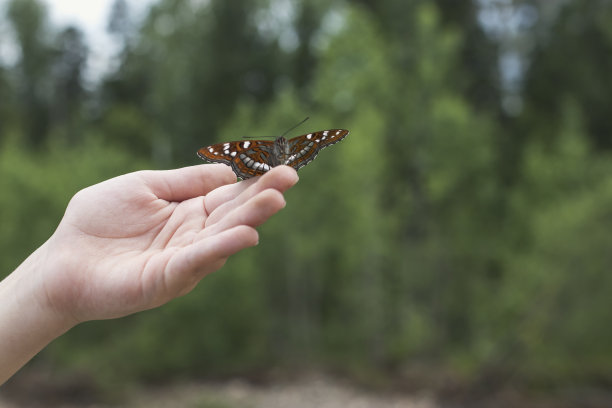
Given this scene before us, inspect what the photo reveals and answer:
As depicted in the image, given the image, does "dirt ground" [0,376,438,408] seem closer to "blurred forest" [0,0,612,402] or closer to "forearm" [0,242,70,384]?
"blurred forest" [0,0,612,402]

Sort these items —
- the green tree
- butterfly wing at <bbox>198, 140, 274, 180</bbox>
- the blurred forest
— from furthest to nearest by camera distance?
the green tree < the blurred forest < butterfly wing at <bbox>198, 140, 274, 180</bbox>

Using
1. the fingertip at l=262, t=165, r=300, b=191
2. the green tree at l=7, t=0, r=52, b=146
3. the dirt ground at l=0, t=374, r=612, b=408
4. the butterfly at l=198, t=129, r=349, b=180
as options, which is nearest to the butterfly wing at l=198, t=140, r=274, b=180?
the butterfly at l=198, t=129, r=349, b=180

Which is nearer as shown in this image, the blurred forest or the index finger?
the index finger

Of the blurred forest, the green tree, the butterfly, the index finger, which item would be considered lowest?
the index finger

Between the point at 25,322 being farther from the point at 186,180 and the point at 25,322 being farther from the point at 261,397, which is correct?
the point at 261,397

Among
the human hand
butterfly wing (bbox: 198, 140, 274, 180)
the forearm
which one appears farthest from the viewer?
butterfly wing (bbox: 198, 140, 274, 180)

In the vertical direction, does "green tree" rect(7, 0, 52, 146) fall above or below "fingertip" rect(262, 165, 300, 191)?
above

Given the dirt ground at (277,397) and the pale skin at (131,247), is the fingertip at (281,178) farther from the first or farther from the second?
the dirt ground at (277,397)

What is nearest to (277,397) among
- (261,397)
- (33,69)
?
(261,397)
